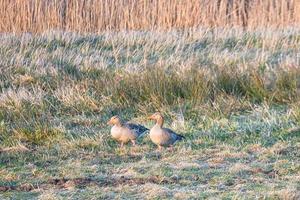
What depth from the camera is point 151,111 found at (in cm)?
906

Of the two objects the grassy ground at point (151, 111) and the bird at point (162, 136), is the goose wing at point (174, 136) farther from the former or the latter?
the grassy ground at point (151, 111)

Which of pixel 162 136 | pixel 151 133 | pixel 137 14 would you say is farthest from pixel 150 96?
pixel 137 14

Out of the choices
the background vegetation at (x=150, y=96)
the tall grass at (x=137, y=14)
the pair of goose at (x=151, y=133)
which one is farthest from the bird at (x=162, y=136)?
the tall grass at (x=137, y=14)

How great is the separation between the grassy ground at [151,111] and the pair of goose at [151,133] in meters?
0.12

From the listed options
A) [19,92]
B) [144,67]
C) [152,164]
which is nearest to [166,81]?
Answer: [144,67]

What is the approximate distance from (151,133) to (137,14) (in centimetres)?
692

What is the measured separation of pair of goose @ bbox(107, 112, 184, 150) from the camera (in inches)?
292

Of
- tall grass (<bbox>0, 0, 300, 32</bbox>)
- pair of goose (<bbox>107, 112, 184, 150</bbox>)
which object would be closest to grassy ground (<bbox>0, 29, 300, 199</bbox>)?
pair of goose (<bbox>107, 112, 184, 150</bbox>)

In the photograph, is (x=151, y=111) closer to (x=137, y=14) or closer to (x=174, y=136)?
(x=174, y=136)

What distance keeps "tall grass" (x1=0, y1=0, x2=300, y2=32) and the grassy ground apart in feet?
2.37

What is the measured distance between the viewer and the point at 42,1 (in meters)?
14.0

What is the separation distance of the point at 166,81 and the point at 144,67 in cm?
113

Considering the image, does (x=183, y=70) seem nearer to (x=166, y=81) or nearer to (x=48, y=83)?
(x=166, y=81)

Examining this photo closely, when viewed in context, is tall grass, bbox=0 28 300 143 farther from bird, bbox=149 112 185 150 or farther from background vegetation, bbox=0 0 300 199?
bird, bbox=149 112 185 150
